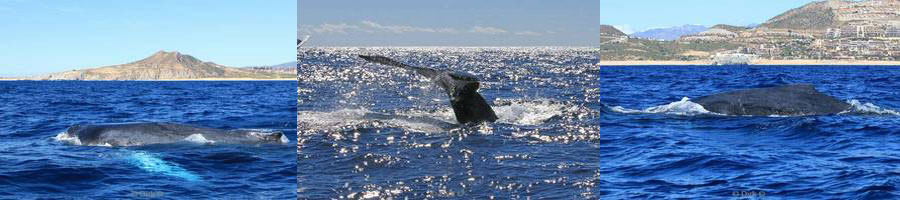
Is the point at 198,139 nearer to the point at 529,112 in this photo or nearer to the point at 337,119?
the point at 529,112

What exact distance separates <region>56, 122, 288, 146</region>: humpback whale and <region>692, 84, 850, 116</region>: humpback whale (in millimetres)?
12145

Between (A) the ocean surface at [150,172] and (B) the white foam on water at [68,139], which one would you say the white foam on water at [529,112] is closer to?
(A) the ocean surface at [150,172]

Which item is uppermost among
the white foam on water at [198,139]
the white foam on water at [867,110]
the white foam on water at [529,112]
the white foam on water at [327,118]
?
the white foam on water at [327,118]

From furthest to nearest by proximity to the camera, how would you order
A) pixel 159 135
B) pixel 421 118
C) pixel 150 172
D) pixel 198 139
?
pixel 159 135 → pixel 198 139 → pixel 150 172 → pixel 421 118

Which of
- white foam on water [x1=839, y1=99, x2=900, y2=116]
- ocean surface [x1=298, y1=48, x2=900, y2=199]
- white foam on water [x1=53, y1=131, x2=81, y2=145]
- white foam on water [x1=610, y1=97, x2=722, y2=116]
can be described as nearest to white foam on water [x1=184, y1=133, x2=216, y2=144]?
white foam on water [x1=53, y1=131, x2=81, y2=145]

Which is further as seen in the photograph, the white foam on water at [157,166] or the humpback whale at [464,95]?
the white foam on water at [157,166]

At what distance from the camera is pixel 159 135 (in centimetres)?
1719

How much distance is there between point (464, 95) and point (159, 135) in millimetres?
Result: 12454

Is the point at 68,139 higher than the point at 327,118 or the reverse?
the reverse

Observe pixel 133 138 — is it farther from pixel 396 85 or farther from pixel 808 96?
pixel 808 96

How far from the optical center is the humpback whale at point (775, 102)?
20391mm

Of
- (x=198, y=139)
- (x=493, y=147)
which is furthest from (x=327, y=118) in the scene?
(x=198, y=139)

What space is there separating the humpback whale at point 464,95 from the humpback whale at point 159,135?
1039 centimetres

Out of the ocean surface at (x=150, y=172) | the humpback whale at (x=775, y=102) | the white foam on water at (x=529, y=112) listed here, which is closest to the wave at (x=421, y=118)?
the white foam on water at (x=529, y=112)
